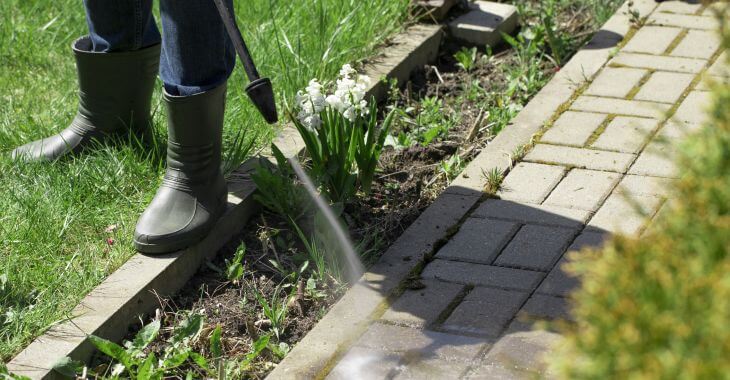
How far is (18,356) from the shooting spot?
251cm

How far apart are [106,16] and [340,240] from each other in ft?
3.39

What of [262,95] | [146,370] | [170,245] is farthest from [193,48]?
[146,370]

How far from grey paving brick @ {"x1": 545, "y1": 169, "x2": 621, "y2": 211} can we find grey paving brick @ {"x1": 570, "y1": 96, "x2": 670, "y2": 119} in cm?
49

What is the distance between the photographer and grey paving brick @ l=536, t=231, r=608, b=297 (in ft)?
8.97

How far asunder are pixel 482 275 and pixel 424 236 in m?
0.27

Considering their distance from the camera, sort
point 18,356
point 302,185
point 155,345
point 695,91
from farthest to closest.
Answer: point 695,91
point 302,185
point 155,345
point 18,356

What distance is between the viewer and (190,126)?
298 cm

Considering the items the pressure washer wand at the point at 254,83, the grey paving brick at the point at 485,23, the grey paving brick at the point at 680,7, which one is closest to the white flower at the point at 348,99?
the pressure washer wand at the point at 254,83

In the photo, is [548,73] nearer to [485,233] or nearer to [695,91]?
[695,91]

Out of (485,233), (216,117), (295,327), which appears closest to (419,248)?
(485,233)

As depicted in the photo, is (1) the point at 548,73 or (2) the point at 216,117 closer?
(2) the point at 216,117

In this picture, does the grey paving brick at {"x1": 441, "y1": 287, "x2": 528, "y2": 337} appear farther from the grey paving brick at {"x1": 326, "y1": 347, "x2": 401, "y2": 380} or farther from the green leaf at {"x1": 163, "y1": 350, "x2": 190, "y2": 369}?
the green leaf at {"x1": 163, "y1": 350, "x2": 190, "y2": 369}

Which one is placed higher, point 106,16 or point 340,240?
point 106,16

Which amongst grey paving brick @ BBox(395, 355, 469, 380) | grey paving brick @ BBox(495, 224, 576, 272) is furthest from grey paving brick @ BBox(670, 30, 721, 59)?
grey paving brick @ BBox(395, 355, 469, 380)
